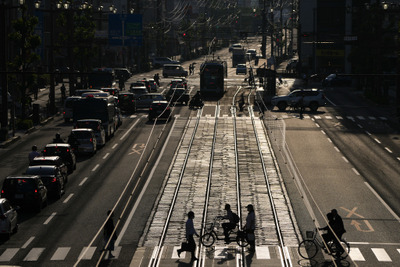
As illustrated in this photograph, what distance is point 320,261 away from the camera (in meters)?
29.0

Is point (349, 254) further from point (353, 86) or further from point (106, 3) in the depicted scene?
point (106, 3)

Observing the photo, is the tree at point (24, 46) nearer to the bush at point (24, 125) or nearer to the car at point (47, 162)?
the bush at point (24, 125)

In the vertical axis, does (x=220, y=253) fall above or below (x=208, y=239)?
below

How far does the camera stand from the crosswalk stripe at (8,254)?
2916cm

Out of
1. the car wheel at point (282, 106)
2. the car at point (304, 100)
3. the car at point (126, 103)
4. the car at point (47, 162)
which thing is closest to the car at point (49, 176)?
the car at point (47, 162)

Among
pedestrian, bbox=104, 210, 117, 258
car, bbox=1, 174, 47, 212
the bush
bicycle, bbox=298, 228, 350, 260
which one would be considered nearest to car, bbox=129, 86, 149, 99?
the bush

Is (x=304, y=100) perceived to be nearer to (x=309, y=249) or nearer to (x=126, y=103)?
(x=126, y=103)

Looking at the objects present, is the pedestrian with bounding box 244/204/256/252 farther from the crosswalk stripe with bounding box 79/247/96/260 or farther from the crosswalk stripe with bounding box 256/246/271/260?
the crosswalk stripe with bounding box 79/247/96/260

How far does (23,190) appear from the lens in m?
36.0

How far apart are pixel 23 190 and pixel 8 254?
655 centimetres

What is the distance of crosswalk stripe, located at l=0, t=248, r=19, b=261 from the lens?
1148 inches

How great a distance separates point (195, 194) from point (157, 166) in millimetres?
8327

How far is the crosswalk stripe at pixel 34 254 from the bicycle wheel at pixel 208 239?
6052 millimetres

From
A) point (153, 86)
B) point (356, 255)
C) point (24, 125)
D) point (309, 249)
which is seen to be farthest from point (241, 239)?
point (153, 86)
